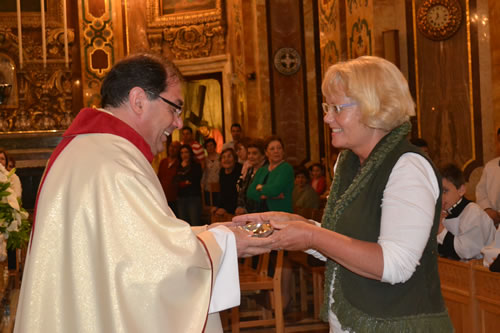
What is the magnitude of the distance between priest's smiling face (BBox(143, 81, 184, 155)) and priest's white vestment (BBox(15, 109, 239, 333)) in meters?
0.32

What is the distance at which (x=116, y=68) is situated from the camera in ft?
8.58

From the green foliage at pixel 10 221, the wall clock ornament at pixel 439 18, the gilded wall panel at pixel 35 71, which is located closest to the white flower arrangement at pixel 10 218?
the green foliage at pixel 10 221

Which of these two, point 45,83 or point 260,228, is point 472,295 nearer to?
point 260,228

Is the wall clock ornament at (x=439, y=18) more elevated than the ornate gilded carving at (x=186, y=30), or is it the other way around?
the ornate gilded carving at (x=186, y=30)

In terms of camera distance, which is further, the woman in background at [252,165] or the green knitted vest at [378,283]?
the woman in background at [252,165]

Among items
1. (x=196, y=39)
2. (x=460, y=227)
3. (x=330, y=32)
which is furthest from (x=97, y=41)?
(x=460, y=227)

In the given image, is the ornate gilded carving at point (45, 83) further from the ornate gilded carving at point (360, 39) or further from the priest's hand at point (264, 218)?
the priest's hand at point (264, 218)

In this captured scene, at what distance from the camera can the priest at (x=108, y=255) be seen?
2.21 metres

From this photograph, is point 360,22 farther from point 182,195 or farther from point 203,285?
point 203,285

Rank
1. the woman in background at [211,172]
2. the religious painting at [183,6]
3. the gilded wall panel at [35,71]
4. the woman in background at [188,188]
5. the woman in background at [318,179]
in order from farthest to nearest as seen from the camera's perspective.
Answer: the religious painting at [183,6], the gilded wall panel at [35,71], the woman in background at [211,172], the woman in background at [188,188], the woman in background at [318,179]

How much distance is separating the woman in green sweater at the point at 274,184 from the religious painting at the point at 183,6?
10.6m

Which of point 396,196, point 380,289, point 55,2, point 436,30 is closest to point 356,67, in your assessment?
point 396,196

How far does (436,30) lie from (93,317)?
7.24 meters

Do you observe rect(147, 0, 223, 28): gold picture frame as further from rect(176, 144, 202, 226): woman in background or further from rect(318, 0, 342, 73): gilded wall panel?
rect(176, 144, 202, 226): woman in background
